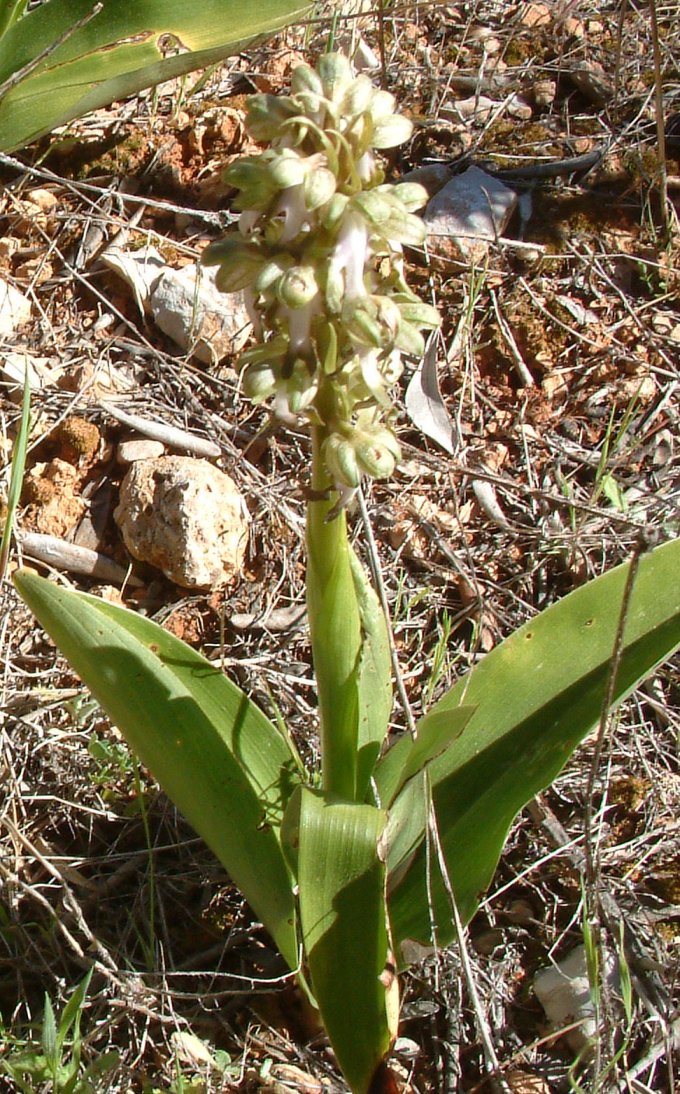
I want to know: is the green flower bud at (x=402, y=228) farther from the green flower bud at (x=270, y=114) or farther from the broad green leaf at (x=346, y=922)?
the broad green leaf at (x=346, y=922)

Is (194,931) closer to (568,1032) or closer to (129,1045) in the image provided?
(129,1045)

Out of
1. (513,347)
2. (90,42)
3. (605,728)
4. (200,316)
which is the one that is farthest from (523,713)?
(90,42)

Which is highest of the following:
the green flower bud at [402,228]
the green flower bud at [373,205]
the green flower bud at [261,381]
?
the green flower bud at [373,205]

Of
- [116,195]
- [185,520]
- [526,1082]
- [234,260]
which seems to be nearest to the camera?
[234,260]

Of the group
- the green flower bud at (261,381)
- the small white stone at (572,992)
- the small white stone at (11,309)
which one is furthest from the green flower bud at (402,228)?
the small white stone at (11,309)

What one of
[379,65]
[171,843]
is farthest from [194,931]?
[379,65]

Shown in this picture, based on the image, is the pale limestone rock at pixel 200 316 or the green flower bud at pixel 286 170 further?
the pale limestone rock at pixel 200 316

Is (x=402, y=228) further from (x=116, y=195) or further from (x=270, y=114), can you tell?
(x=116, y=195)
